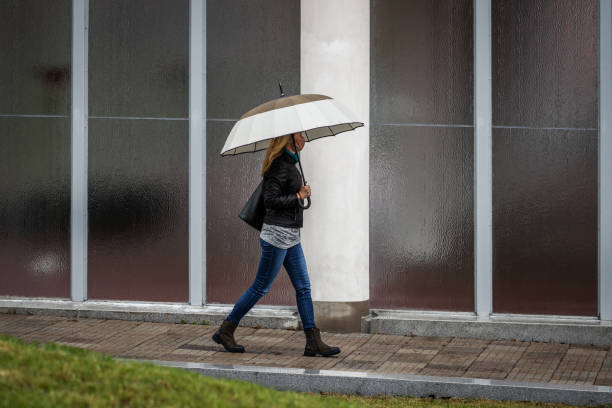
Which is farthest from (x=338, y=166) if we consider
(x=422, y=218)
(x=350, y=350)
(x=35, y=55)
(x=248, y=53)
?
(x=35, y=55)

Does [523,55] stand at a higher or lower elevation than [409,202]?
higher

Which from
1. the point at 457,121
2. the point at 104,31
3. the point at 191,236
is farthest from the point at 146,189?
the point at 457,121

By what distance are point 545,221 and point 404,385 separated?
9.74 feet

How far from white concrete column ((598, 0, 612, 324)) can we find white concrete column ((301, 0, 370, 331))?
7.20ft

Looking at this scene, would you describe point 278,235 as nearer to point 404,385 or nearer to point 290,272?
point 290,272

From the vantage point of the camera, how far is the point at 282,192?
7934 mm

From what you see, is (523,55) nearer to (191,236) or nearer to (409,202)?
(409,202)

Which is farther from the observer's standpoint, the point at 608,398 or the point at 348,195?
the point at 348,195

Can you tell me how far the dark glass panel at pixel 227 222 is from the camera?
32.9ft

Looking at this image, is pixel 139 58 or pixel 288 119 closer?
pixel 288 119

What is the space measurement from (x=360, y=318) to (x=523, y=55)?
295 cm

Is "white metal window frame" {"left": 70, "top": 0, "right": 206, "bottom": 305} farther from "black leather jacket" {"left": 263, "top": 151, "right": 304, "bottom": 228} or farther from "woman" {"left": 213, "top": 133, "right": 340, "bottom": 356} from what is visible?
"black leather jacket" {"left": 263, "top": 151, "right": 304, "bottom": 228}

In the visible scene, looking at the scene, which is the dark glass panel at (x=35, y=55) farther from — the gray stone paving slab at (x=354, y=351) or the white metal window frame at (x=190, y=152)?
the gray stone paving slab at (x=354, y=351)

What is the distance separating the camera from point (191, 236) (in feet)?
33.1
